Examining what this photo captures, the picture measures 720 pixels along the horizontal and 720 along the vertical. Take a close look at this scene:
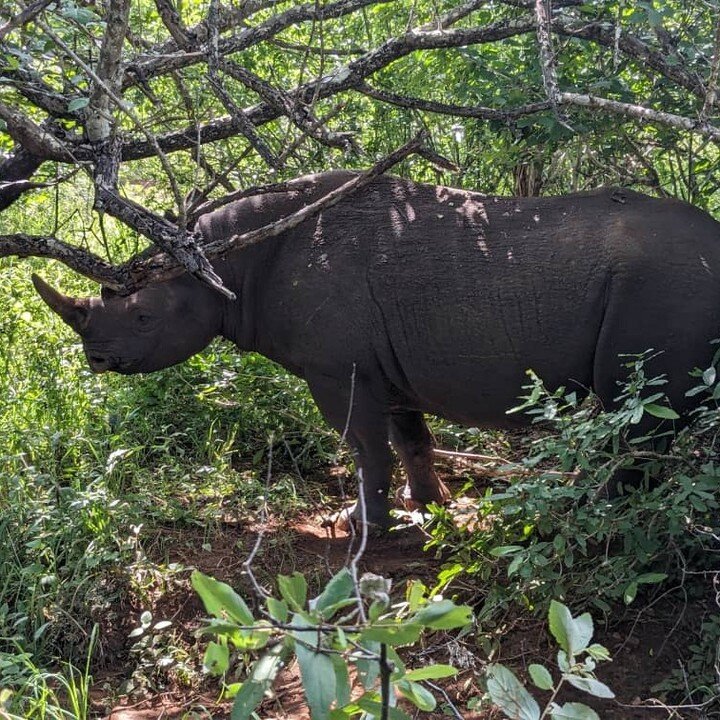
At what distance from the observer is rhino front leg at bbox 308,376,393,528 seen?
5289mm

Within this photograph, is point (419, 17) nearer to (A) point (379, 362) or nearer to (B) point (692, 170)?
(B) point (692, 170)

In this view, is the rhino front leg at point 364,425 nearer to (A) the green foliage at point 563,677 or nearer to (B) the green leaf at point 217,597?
(A) the green foliage at point 563,677

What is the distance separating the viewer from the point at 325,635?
2.10 m

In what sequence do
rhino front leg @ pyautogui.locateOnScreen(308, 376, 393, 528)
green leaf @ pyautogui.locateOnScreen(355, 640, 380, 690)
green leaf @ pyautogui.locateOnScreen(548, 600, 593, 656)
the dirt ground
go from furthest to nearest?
rhino front leg @ pyautogui.locateOnScreen(308, 376, 393, 528) < the dirt ground < green leaf @ pyautogui.locateOnScreen(548, 600, 593, 656) < green leaf @ pyautogui.locateOnScreen(355, 640, 380, 690)

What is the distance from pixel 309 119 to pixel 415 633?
11.9 ft

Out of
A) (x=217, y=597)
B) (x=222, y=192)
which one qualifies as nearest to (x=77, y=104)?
(x=217, y=597)

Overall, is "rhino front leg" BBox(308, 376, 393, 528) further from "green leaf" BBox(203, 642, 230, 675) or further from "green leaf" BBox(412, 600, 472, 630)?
"green leaf" BBox(412, 600, 472, 630)

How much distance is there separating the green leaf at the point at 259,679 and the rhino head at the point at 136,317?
11.3 feet

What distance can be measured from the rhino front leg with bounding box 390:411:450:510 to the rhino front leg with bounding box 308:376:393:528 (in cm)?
30

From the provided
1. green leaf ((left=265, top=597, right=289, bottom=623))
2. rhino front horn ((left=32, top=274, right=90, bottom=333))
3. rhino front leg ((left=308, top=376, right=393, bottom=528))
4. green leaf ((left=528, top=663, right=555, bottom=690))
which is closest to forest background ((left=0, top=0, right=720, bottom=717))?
rhino front leg ((left=308, top=376, right=393, bottom=528))

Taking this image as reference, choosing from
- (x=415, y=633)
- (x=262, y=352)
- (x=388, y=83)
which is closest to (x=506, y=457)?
(x=262, y=352)

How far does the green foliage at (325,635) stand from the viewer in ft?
6.55

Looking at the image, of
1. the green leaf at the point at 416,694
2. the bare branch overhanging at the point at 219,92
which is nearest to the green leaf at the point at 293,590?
the green leaf at the point at 416,694

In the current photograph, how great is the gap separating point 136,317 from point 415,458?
5.56 ft
